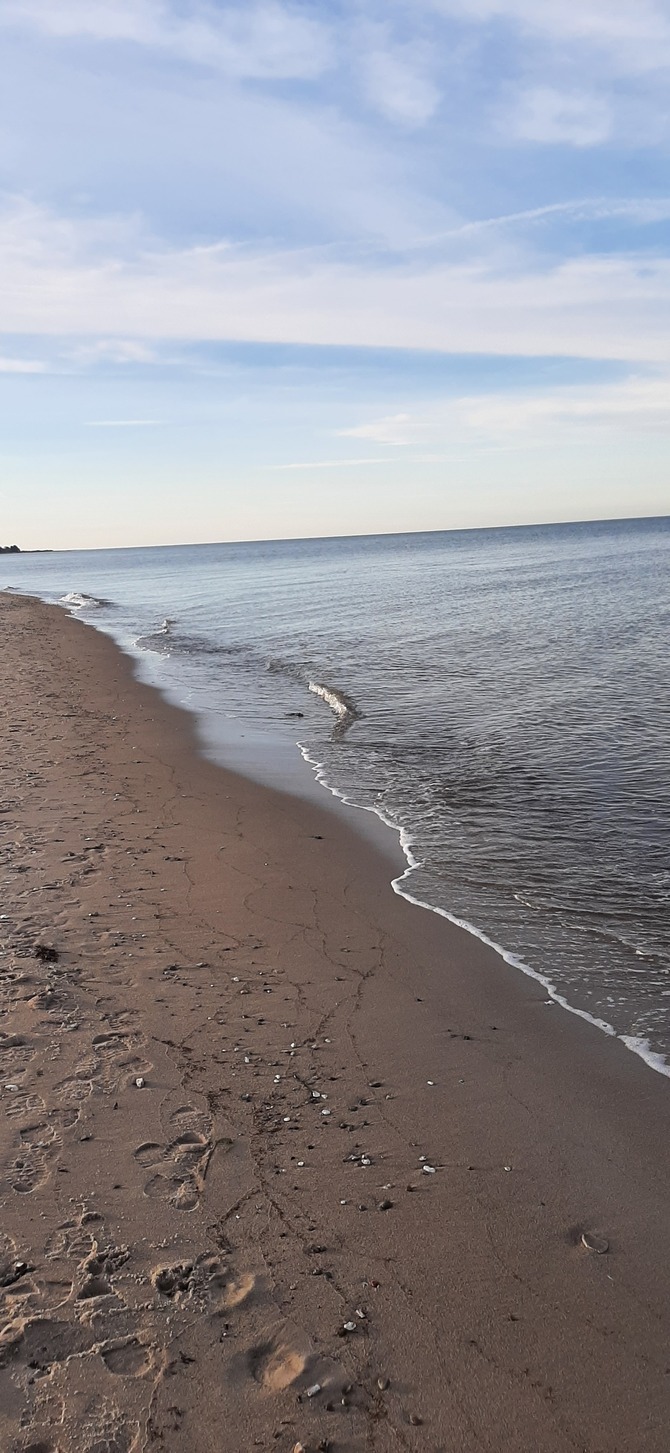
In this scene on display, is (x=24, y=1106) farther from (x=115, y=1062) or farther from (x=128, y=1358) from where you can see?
(x=128, y=1358)

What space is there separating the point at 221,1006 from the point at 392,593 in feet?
141

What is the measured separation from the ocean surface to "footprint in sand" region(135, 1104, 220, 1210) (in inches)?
112

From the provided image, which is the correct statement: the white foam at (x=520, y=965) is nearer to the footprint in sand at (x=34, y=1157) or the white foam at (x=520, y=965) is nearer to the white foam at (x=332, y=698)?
the footprint in sand at (x=34, y=1157)

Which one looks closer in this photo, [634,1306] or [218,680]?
[634,1306]

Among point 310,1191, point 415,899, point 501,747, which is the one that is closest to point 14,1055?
point 310,1191

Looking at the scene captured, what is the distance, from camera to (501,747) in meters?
13.4

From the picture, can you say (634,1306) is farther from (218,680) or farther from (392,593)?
(392,593)

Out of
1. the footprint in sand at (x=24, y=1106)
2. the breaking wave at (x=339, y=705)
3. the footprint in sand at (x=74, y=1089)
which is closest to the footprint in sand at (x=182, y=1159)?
the footprint in sand at (x=74, y=1089)

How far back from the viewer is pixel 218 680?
870 inches

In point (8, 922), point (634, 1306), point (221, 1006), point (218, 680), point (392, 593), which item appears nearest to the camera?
point (634, 1306)

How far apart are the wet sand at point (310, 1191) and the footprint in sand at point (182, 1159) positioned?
2 cm

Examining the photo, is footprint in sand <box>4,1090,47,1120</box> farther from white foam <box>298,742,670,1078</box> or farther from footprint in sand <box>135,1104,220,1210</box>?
white foam <box>298,742,670,1078</box>

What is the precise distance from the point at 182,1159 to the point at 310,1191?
0.71 m

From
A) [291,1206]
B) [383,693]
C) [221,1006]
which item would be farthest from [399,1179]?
[383,693]
